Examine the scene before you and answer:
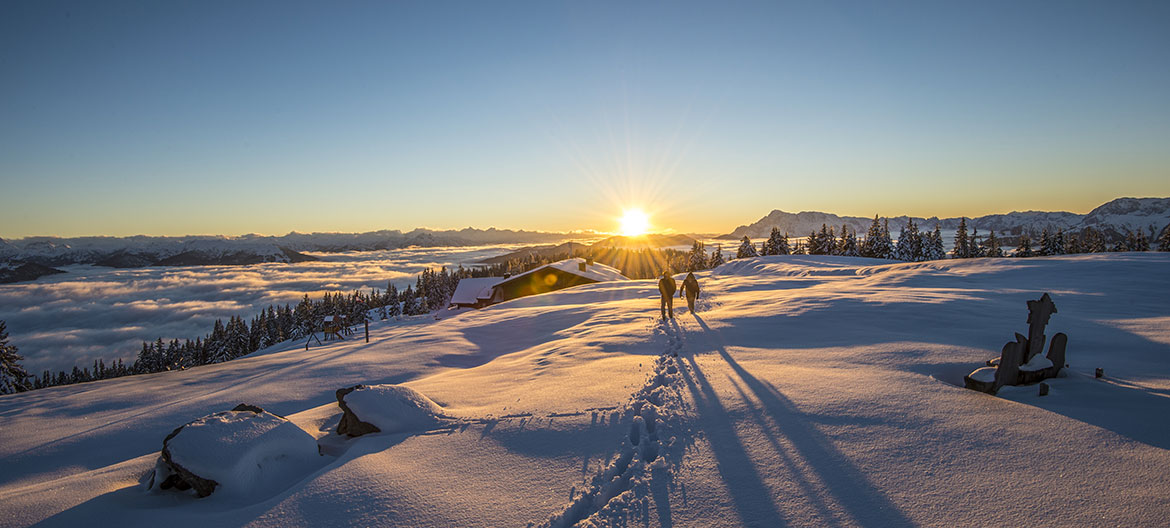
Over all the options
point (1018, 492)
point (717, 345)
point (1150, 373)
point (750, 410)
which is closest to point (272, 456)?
point (750, 410)

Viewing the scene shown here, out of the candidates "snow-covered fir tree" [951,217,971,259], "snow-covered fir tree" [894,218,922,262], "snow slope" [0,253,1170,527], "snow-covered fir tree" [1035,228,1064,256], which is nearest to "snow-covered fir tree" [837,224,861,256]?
"snow-covered fir tree" [894,218,922,262]

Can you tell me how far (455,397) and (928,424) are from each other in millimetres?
6133

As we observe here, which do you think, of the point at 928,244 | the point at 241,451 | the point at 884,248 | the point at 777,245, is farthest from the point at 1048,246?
the point at 241,451

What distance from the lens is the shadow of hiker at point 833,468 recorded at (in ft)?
9.53

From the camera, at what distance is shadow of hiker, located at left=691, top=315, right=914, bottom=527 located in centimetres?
290

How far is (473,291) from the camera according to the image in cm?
5019

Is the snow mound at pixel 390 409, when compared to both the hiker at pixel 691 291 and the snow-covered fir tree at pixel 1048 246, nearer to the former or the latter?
the hiker at pixel 691 291

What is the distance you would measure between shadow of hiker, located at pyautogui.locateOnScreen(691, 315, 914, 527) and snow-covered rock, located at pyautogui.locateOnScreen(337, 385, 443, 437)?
14.0 ft

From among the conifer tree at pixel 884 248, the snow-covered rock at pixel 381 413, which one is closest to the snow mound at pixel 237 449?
the snow-covered rock at pixel 381 413

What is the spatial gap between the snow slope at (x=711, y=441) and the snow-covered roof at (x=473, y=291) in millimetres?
38463

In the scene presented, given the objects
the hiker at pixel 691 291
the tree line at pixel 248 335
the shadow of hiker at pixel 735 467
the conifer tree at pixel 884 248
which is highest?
the conifer tree at pixel 884 248

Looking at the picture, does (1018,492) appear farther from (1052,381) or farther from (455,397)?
(455,397)

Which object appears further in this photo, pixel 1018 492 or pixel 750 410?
pixel 750 410

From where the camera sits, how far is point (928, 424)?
416 cm
